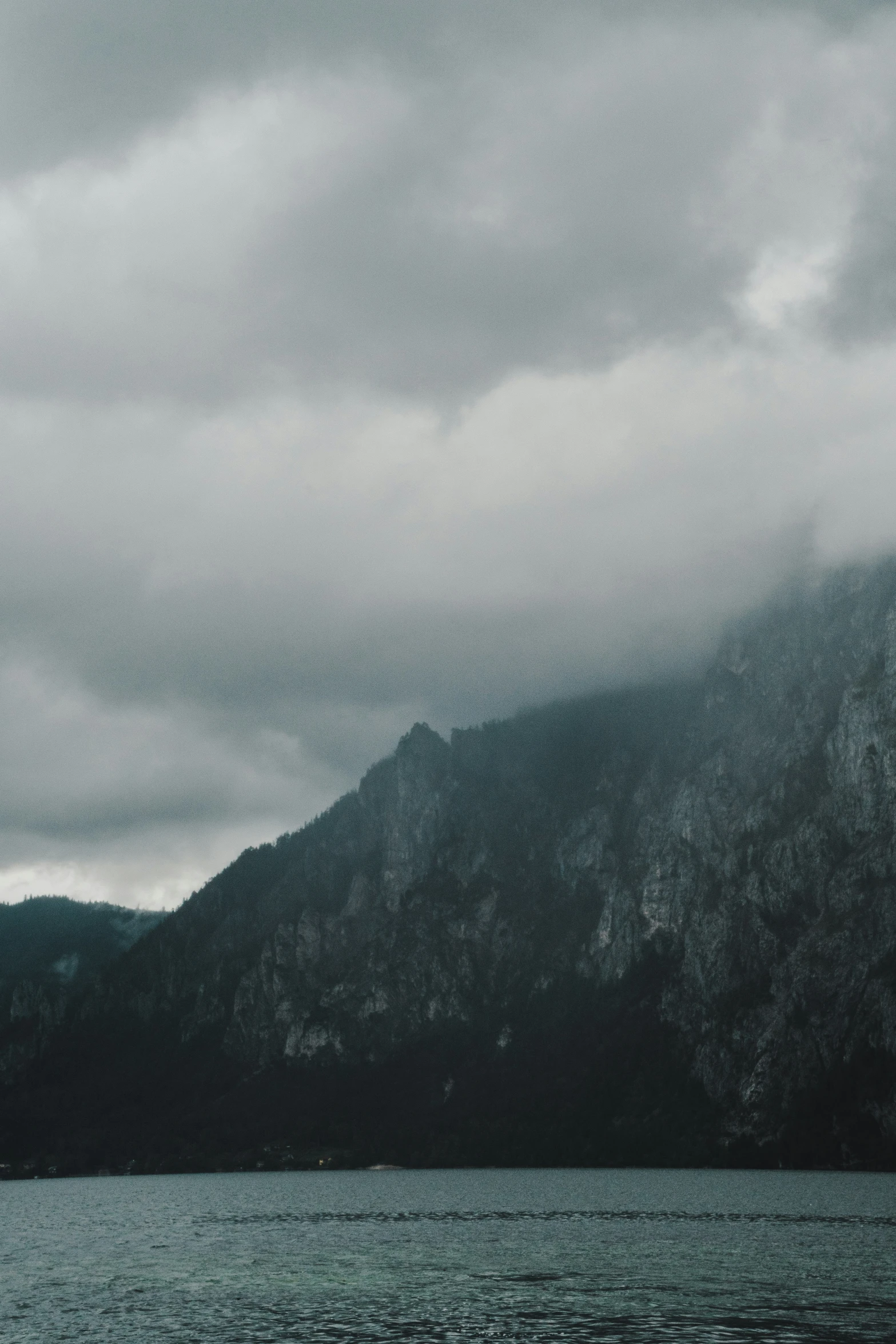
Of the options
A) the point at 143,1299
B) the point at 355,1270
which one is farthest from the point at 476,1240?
the point at 143,1299

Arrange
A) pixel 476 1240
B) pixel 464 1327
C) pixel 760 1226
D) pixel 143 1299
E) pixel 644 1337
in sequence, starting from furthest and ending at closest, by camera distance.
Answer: pixel 760 1226 → pixel 476 1240 → pixel 143 1299 → pixel 464 1327 → pixel 644 1337

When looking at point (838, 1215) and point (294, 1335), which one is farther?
point (838, 1215)

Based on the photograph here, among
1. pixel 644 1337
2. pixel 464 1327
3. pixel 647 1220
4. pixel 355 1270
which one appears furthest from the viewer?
pixel 647 1220

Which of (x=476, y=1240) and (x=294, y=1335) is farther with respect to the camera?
(x=476, y=1240)

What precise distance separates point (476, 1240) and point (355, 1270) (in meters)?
30.1

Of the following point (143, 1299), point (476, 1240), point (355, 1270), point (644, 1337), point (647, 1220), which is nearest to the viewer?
point (644, 1337)

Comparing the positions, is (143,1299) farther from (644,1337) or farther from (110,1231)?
(110,1231)

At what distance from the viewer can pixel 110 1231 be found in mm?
194375

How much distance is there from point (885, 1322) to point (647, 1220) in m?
96.2

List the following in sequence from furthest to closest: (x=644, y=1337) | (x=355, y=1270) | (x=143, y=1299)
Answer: (x=355, y=1270) < (x=143, y=1299) < (x=644, y=1337)

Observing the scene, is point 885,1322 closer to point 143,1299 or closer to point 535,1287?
point 535,1287

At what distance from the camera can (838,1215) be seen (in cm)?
19000

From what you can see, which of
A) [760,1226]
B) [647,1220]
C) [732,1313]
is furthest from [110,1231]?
[732,1313]

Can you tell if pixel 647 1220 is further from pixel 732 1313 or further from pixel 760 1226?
pixel 732 1313
